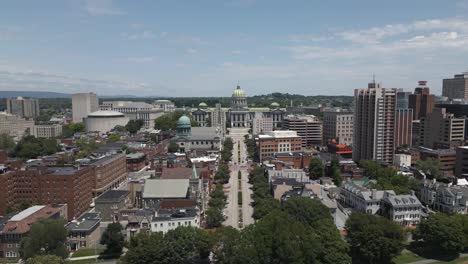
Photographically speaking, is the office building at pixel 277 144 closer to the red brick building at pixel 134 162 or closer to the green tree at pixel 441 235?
the red brick building at pixel 134 162

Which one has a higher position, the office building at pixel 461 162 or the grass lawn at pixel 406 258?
the office building at pixel 461 162

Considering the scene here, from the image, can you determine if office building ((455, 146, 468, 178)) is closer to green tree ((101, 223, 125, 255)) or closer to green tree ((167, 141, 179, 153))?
green tree ((101, 223, 125, 255))

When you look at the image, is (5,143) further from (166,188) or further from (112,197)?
(166,188)

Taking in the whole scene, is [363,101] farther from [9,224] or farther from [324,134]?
[9,224]

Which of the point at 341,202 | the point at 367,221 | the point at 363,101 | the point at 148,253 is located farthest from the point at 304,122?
the point at 148,253

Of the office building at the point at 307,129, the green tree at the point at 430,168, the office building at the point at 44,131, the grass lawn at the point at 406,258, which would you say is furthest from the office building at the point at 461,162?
the office building at the point at 44,131

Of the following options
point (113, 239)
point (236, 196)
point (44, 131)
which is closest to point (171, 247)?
point (113, 239)

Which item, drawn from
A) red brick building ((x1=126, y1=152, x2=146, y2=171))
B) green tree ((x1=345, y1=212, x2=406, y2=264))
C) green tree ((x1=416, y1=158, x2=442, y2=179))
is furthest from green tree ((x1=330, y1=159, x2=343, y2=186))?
red brick building ((x1=126, y1=152, x2=146, y2=171))
